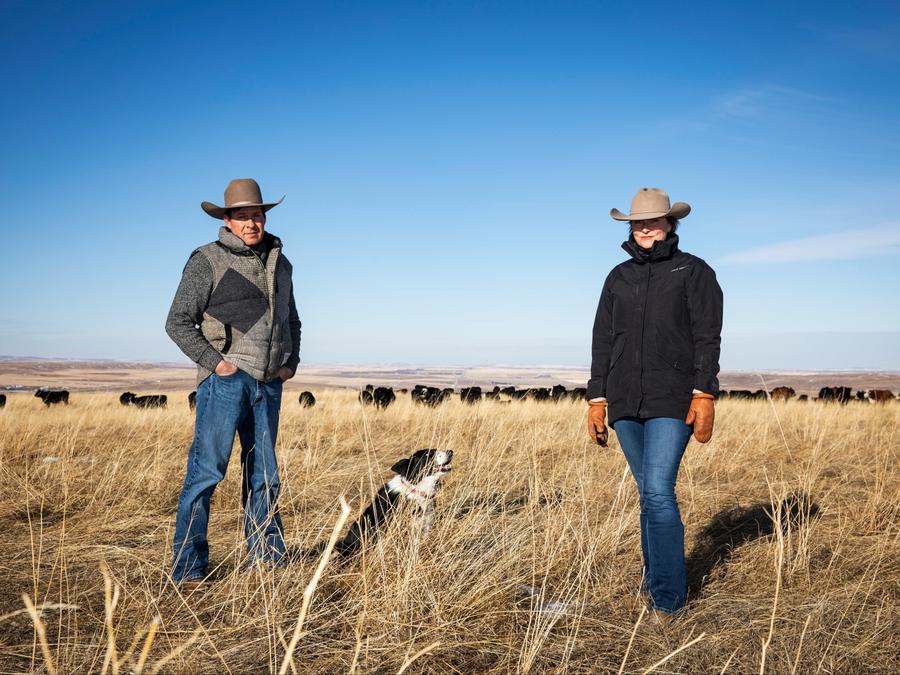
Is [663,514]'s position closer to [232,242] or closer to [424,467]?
[424,467]

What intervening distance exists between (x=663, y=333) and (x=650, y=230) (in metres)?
0.59

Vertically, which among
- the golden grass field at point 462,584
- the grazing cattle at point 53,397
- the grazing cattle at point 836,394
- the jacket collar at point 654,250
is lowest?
the grazing cattle at point 53,397

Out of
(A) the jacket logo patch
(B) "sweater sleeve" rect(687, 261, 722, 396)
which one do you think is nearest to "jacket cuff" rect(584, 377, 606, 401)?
(B) "sweater sleeve" rect(687, 261, 722, 396)

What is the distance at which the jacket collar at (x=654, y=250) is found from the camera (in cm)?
339

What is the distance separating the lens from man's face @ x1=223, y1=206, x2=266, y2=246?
3660mm

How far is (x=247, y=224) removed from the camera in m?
3.65

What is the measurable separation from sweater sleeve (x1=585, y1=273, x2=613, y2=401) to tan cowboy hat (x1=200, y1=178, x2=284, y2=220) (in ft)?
6.53

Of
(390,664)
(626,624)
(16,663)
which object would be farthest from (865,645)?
(16,663)

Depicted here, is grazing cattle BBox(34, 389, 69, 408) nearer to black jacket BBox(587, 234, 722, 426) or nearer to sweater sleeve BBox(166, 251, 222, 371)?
sweater sleeve BBox(166, 251, 222, 371)

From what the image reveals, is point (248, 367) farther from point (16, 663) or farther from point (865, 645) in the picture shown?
point (865, 645)

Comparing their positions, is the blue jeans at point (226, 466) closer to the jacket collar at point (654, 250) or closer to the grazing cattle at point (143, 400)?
the jacket collar at point (654, 250)

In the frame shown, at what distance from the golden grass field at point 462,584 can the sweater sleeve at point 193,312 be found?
3.11 feet

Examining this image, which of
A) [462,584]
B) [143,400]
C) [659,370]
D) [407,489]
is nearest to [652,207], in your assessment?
[659,370]

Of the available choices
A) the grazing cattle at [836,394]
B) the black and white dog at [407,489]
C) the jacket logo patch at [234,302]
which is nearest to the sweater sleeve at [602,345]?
the black and white dog at [407,489]
